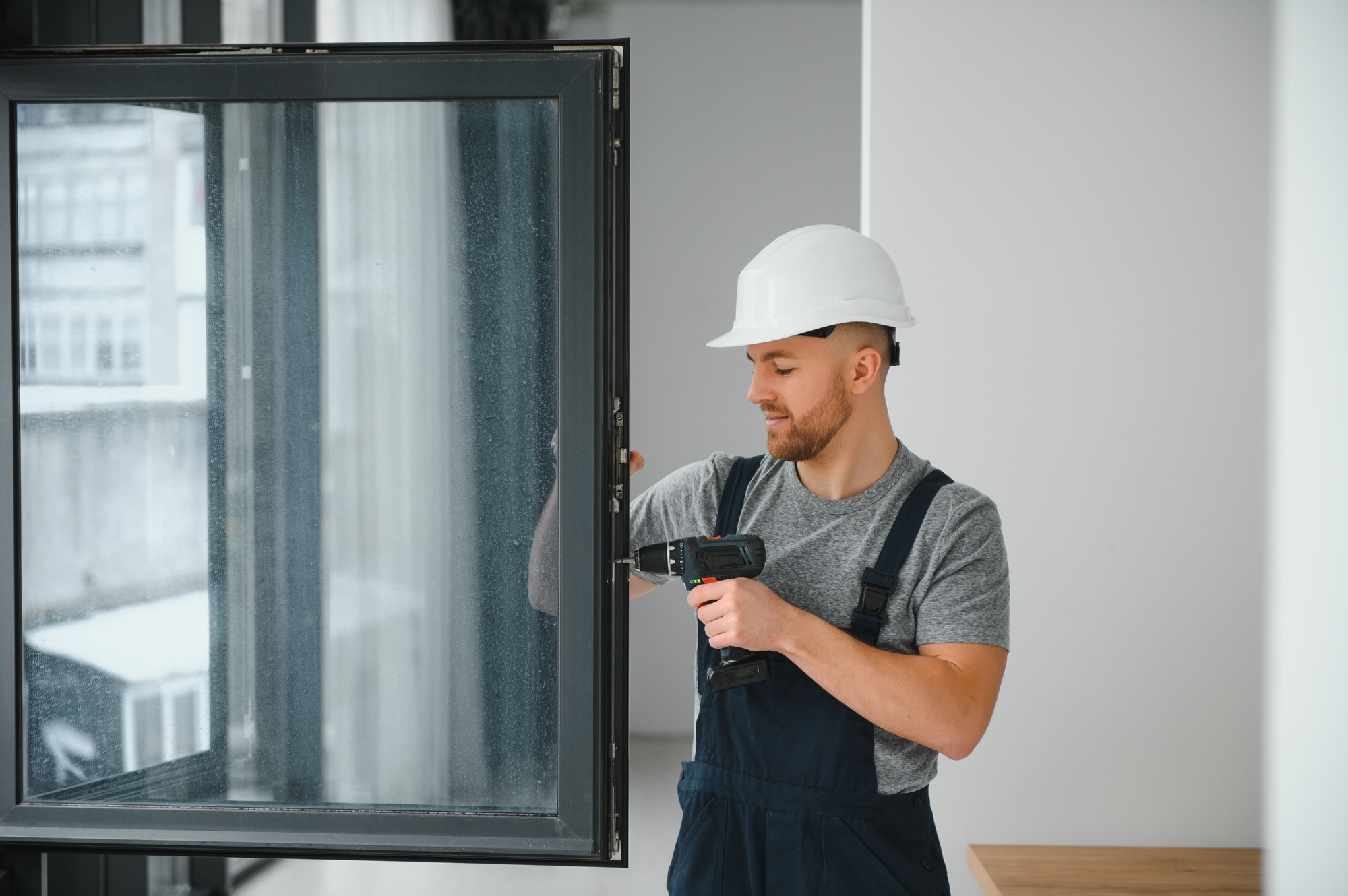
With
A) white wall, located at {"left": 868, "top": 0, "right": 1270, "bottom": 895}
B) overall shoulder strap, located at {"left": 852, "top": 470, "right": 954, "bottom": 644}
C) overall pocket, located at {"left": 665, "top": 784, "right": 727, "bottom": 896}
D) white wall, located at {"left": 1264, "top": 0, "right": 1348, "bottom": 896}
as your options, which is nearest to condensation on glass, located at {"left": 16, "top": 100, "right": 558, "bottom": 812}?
overall pocket, located at {"left": 665, "top": 784, "right": 727, "bottom": 896}

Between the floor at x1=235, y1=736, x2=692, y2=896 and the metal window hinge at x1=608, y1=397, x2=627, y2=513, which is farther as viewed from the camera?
the floor at x1=235, y1=736, x2=692, y2=896

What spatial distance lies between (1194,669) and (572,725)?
153 cm

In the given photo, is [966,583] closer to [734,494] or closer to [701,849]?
[734,494]

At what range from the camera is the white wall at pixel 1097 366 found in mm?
1808

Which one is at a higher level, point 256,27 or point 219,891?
point 256,27

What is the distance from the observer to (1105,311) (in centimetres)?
184

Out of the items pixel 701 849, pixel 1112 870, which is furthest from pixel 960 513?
pixel 1112 870

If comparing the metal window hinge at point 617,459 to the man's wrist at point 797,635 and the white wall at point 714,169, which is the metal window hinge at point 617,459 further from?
the white wall at point 714,169

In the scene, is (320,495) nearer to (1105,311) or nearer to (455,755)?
(455,755)

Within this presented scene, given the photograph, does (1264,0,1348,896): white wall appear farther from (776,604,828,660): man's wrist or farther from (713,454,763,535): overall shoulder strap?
(713,454,763,535): overall shoulder strap

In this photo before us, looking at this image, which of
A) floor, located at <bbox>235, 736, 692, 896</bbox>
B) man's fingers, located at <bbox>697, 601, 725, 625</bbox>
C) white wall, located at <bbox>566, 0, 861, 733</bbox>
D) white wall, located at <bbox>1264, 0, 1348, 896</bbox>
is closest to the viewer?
white wall, located at <bbox>1264, 0, 1348, 896</bbox>

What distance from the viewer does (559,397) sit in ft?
3.08

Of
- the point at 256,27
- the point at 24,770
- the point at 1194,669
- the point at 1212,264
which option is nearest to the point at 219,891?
the point at 24,770

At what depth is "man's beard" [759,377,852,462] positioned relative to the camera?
3.69 feet
